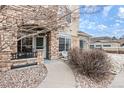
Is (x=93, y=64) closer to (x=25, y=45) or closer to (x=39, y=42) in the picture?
(x=25, y=45)

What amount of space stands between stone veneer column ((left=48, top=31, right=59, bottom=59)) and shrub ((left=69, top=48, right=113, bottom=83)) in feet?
8.58

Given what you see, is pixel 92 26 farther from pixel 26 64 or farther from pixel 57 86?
pixel 57 86

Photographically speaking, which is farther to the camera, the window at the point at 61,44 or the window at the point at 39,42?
the window at the point at 61,44

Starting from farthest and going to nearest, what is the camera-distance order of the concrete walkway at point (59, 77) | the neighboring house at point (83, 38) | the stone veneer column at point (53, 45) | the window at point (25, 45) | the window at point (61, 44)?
the neighboring house at point (83, 38)
the window at point (61, 44)
the stone veneer column at point (53, 45)
the window at point (25, 45)
the concrete walkway at point (59, 77)

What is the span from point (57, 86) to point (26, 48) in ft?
17.2

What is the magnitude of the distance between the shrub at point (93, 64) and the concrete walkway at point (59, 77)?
0.67m

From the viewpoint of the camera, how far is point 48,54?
14180 millimetres

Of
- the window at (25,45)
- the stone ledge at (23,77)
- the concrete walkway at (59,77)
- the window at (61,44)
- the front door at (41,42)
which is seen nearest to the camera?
the stone ledge at (23,77)

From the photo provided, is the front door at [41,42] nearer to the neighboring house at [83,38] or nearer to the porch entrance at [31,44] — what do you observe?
the porch entrance at [31,44]

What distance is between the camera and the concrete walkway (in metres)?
8.77

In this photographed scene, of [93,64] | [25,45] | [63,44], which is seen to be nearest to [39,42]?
[25,45]

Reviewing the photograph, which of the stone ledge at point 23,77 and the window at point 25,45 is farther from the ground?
the window at point 25,45

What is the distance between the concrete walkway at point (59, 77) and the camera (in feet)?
28.8

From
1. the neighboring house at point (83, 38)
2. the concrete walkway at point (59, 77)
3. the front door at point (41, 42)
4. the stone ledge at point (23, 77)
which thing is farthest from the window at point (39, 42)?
the neighboring house at point (83, 38)
